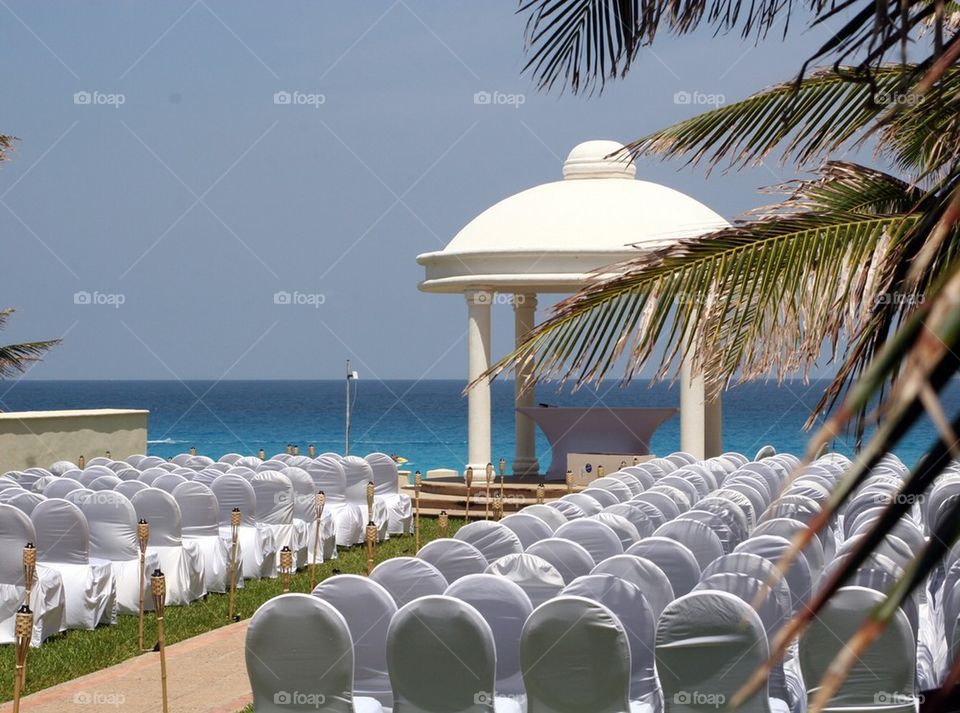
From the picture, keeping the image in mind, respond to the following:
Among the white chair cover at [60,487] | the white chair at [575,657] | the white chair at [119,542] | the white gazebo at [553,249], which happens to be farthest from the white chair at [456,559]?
the white gazebo at [553,249]

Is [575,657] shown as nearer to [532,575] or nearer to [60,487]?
[532,575]

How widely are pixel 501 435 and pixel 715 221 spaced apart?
2534 inches

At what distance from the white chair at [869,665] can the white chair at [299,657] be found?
2267 millimetres

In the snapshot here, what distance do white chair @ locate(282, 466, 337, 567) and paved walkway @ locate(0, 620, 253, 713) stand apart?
18.0 feet

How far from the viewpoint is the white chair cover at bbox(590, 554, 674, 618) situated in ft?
22.0

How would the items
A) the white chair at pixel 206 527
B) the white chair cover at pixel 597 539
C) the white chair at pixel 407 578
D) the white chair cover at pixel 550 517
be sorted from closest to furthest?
the white chair at pixel 407 578 < the white chair cover at pixel 597 539 < the white chair cover at pixel 550 517 < the white chair at pixel 206 527

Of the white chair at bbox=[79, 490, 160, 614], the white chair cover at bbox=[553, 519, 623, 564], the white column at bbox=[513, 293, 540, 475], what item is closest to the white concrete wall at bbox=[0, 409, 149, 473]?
the white column at bbox=[513, 293, 540, 475]

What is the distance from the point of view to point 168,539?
41.3 ft

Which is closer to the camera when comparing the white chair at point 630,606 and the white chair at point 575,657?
the white chair at point 575,657

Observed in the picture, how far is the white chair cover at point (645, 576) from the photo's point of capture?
6.72m

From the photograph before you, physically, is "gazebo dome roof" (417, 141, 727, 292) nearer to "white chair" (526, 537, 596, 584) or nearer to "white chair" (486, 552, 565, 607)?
"white chair" (526, 537, 596, 584)

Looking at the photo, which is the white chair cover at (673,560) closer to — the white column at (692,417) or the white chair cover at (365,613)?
the white chair cover at (365,613)

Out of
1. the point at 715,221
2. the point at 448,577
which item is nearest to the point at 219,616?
the point at 448,577

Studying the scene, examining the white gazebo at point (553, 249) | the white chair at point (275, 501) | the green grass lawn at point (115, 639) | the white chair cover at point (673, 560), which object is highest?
the white gazebo at point (553, 249)
